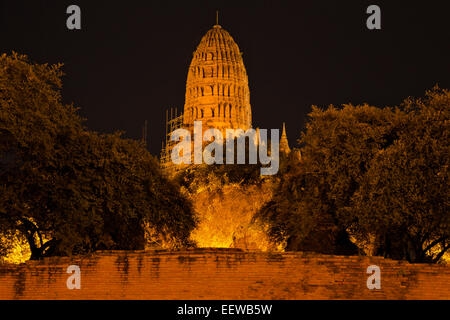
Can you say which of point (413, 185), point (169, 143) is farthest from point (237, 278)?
point (169, 143)

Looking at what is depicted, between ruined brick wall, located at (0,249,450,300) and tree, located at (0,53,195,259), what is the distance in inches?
188

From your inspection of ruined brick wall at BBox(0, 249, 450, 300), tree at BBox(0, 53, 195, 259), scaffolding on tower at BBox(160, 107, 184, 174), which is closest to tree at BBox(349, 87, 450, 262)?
ruined brick wall at BBox(0, 249, 450, 300)

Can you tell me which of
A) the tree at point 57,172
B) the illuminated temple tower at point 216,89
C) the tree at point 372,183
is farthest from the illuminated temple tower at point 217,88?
the tree at point 57,172

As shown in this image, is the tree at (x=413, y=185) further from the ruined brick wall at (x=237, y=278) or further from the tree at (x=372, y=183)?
the ruined brick wall at (x=237, y=278)

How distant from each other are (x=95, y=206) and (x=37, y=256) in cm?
369

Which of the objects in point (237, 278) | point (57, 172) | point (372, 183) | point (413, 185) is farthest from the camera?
point (372, 183)

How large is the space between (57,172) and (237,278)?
983 cm

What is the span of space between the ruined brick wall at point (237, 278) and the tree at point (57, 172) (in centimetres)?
479

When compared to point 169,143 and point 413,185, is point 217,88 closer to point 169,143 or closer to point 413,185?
point 169,143

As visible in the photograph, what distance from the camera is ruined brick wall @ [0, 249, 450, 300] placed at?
23.1 m

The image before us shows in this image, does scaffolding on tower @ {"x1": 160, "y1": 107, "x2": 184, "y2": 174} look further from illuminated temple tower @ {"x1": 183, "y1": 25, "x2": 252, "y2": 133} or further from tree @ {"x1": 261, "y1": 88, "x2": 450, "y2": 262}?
tree @ {"x1": 261, "y1": 88, "x2": 450, "y2": 262}

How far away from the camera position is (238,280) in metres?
23.1

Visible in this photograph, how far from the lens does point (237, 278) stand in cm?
2312
